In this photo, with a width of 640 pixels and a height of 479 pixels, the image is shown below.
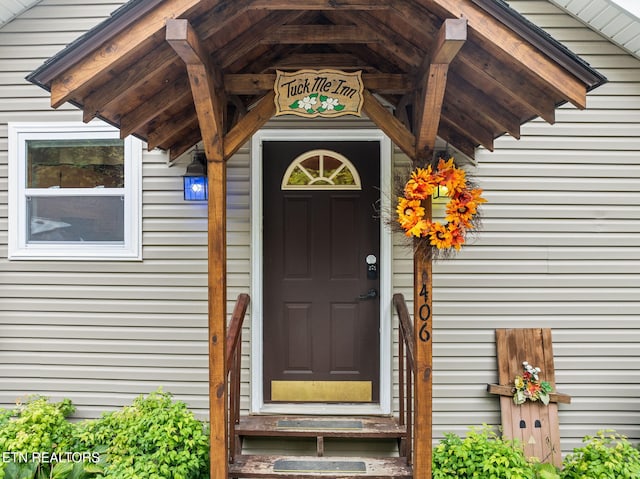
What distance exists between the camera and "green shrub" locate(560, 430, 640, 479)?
2827 mm

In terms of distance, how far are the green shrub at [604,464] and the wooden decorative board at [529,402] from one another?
0.73 feet

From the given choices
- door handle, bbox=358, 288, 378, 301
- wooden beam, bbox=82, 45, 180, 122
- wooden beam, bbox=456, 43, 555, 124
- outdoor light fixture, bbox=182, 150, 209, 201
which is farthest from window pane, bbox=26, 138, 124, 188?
wooden beam, bbox=456, 43, 555, 124

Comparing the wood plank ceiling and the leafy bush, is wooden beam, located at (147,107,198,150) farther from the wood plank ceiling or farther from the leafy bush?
the leafy bush

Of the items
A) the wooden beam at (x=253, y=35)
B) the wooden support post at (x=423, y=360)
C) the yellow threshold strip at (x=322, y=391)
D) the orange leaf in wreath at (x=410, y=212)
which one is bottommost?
the yellow threshold strip at (x=322, y=391)

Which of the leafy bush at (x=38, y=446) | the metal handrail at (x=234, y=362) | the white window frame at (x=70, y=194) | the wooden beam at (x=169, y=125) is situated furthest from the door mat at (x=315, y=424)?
the wooden beam at (x=169, y=125)

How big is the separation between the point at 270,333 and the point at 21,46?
2.96 metres

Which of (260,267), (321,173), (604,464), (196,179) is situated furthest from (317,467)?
(196,179)

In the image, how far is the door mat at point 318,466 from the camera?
285 centimetres

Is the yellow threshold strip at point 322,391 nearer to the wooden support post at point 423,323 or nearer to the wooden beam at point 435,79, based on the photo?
the wooden support post at point 423,323

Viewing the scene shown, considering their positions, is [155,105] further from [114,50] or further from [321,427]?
[321,427]

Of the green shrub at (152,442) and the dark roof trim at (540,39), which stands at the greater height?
the dark roof trim at (540,39)

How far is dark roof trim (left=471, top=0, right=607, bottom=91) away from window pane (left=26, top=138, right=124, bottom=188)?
9.23 ft

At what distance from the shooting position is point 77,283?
3604 millimetres

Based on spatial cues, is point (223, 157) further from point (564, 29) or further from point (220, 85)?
point (564, 29)
